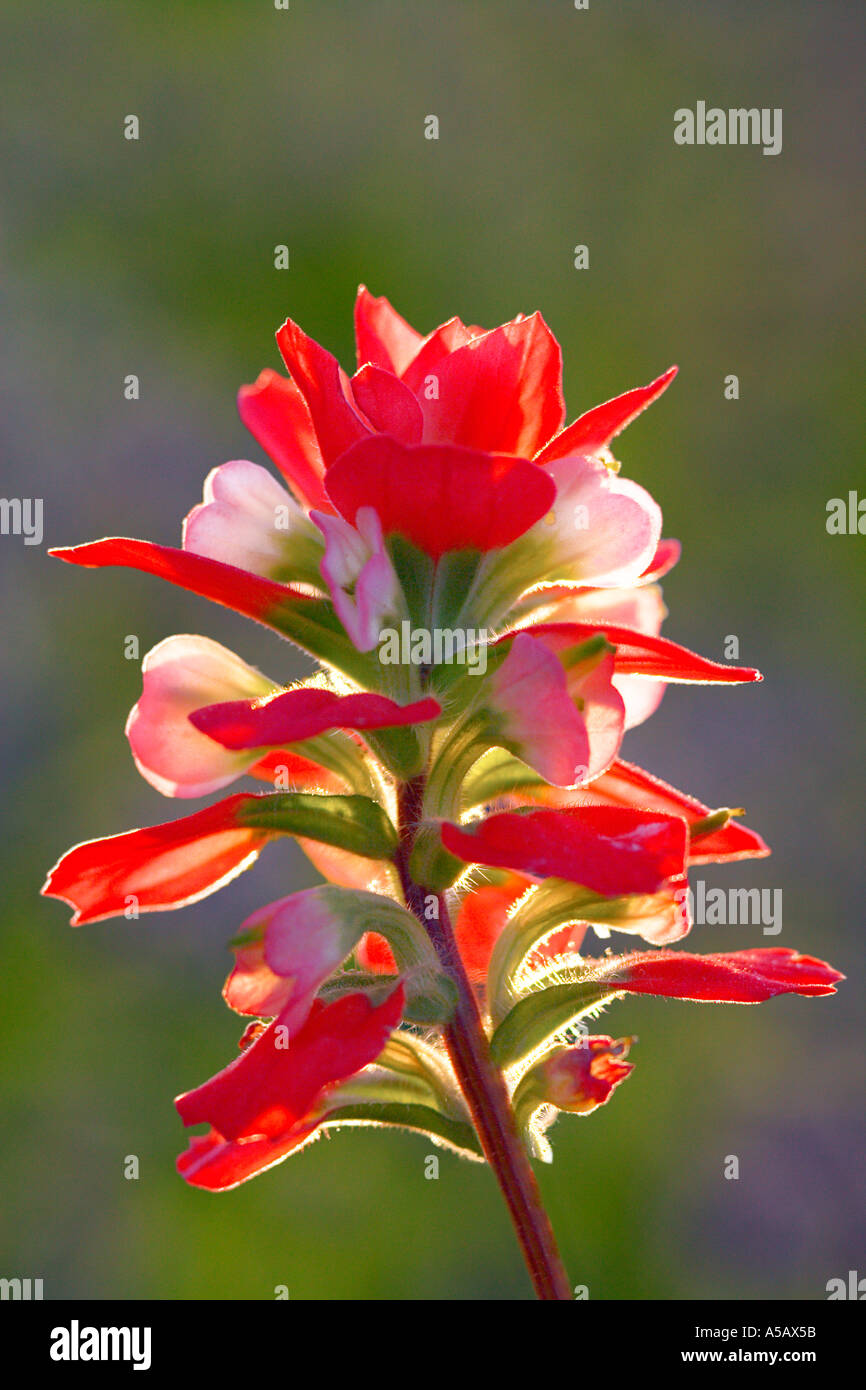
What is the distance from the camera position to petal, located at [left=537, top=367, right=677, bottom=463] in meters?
0.69

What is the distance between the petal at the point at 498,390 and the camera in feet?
2.30

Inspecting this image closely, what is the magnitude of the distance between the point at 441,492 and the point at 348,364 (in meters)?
3.63

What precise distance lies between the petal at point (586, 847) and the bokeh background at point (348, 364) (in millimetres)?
2282

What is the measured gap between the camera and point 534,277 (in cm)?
407

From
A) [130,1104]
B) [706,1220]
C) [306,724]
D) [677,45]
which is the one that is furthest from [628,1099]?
[677,45]

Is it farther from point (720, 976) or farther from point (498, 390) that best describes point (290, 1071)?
point (498, 390)

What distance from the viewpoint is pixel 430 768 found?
27.0 inches

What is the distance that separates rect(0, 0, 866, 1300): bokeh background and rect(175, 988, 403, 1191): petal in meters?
2.22

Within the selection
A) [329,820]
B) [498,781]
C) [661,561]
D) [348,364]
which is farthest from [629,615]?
[348,364]
